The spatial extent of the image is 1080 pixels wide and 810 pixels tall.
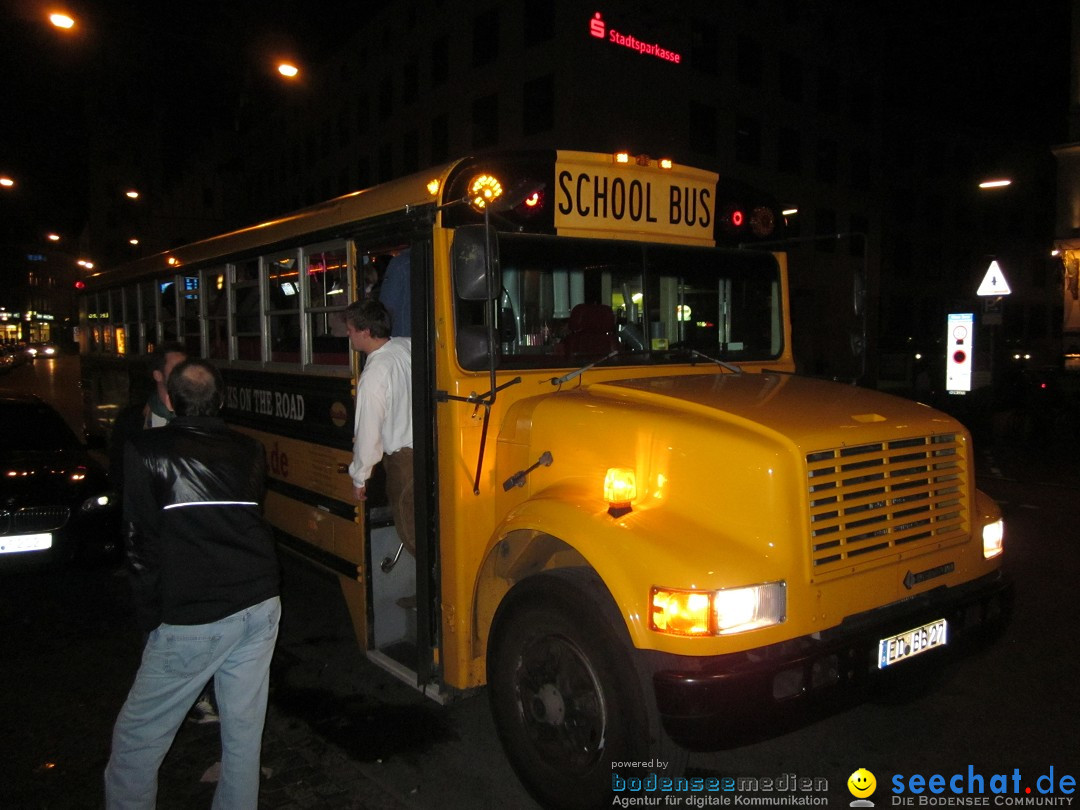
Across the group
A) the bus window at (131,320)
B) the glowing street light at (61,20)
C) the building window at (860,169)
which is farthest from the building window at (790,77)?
the bus window at (131,320)

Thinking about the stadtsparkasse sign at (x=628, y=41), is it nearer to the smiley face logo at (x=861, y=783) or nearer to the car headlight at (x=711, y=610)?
the smiley face logo at (x=861, y=783)

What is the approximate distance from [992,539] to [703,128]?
2755 centimetres

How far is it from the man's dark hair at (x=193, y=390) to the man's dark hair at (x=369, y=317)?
112cm

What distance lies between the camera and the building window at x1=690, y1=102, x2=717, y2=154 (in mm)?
28400

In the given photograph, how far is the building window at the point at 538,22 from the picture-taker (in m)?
25.6

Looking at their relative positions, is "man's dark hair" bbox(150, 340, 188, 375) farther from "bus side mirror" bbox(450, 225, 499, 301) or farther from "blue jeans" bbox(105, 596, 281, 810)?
"blue jeans" bbox(105, 596, 281, 810)

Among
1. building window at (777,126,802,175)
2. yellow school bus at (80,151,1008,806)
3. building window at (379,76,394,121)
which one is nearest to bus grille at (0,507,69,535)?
yellow school bus at (80,151,1008,806)

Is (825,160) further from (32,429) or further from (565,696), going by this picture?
(565,696)

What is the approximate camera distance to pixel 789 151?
108ft

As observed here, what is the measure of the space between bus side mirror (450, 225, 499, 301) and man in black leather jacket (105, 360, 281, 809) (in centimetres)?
118

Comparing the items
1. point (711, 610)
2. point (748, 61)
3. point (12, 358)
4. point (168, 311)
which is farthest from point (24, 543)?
point (12, 358)

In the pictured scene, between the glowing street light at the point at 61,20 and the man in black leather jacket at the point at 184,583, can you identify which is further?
the glowing street light at the point at 61,20

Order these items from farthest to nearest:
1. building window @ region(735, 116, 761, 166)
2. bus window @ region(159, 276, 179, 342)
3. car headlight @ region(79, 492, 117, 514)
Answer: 1. building window @ region(735, 116, 761, 166)
2. bus window @ region(159, 276, 179, 342)
3. car headlight @ region(79, 492, 117, 514)

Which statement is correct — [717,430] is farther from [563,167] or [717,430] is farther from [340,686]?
[340,686]
